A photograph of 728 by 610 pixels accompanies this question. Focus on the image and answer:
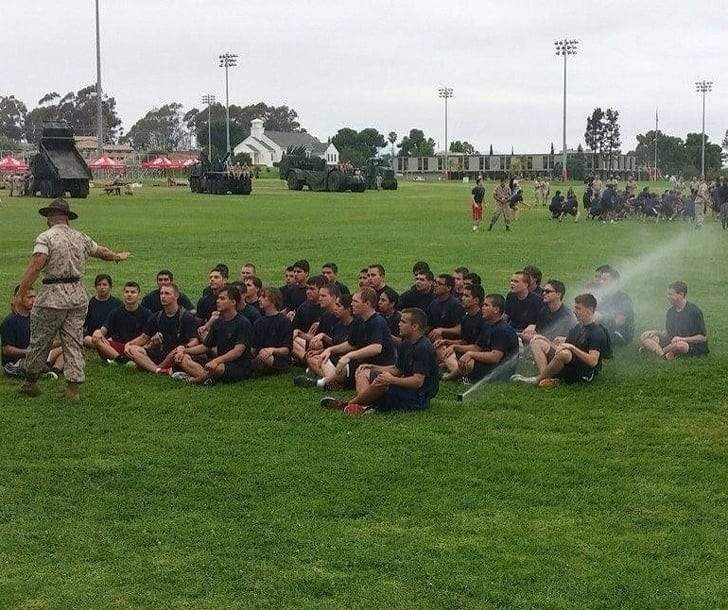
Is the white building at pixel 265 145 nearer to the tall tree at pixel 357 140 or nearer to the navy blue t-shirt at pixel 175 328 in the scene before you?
the tall tree at pixel 357 140

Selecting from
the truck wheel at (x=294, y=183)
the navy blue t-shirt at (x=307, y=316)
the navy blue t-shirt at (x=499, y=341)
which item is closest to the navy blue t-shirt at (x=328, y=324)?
the navy blue t-shirt at (x=307, y=316)

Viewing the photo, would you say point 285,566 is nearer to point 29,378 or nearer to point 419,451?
point 419,451

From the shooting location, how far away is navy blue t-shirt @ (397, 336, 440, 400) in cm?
987

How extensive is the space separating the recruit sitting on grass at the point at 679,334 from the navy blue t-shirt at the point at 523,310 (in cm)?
136

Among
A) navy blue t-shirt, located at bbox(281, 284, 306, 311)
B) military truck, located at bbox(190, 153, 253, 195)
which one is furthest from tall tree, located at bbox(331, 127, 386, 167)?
navy blue t-shirt, located at bbox(281, 284, 306, 311)

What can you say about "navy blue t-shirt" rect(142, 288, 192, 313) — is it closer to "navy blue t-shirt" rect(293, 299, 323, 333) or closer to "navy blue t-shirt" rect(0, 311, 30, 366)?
"navy blue t-shirt" rect(293, 299, 323, 333)

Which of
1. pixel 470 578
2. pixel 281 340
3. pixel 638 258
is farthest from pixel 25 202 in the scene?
pixel 470 578

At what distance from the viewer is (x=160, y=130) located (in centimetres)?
17138

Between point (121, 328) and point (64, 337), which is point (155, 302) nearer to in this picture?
point (121, 328)

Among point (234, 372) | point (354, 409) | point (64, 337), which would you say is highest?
point (64, 337)

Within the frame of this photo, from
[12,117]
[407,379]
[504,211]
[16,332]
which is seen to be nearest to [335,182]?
[504,211]

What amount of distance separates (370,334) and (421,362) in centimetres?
108

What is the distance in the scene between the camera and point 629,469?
8.33 metres

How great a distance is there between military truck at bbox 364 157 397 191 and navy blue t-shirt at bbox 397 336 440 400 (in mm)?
64064
